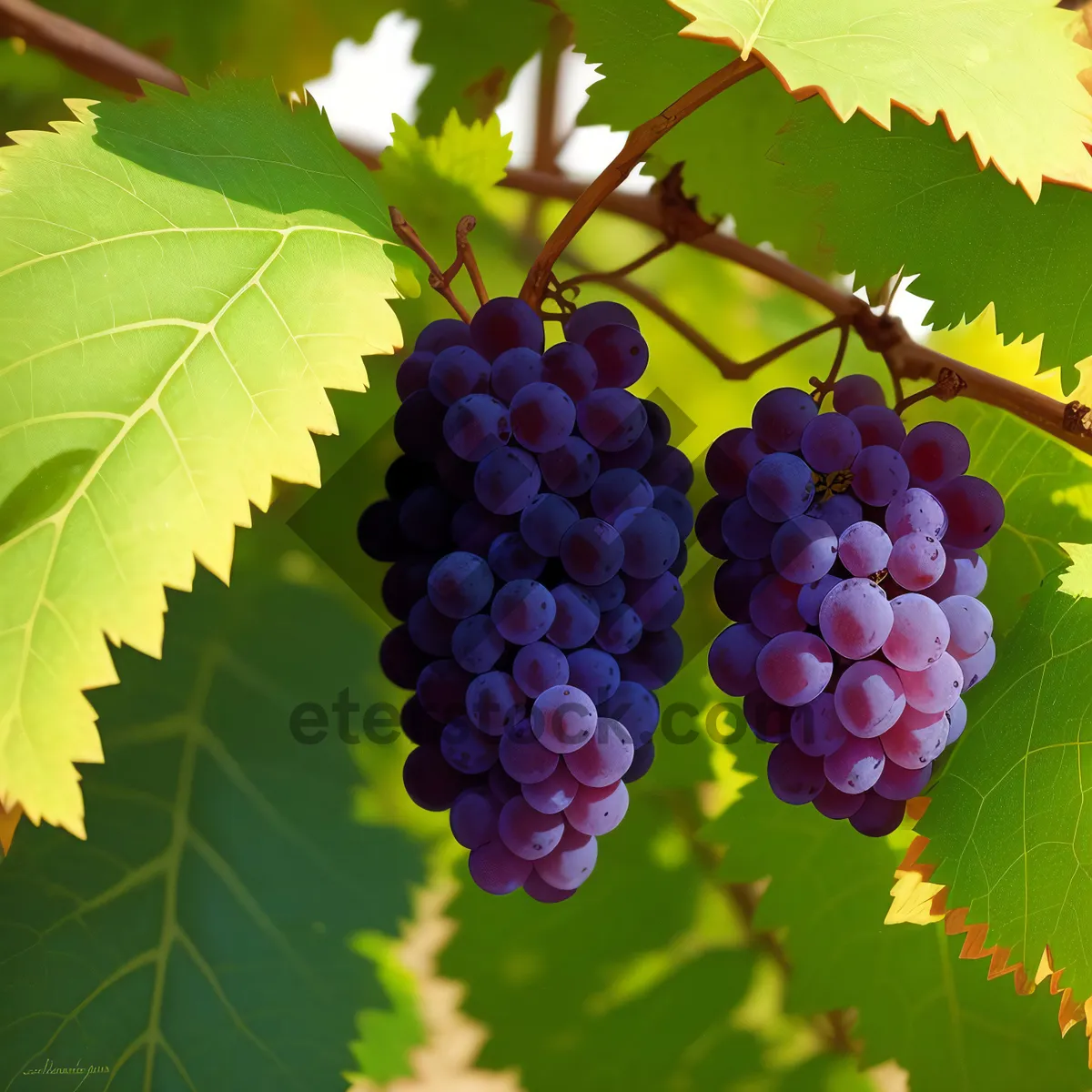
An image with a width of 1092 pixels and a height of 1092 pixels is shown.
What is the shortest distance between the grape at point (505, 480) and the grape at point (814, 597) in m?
0.13

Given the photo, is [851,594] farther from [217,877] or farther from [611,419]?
[217,877]

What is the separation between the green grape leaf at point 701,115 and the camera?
57cm

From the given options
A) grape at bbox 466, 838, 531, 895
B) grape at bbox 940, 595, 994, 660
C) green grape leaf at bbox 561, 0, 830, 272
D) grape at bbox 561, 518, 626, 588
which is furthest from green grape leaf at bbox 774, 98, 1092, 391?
grape at bbox 466, 838, 531, 895

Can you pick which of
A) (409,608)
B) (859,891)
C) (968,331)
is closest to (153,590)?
(409,608)

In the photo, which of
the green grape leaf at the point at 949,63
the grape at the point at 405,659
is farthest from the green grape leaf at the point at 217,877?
the green grape leaf at the point at 949,63

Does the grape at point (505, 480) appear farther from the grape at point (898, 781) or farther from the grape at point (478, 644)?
the grape at point (898, 781)

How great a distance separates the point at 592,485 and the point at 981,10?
0.76 ft

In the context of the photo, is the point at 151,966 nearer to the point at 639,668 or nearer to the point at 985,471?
the point at 639,668

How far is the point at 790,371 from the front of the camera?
2.41 ft

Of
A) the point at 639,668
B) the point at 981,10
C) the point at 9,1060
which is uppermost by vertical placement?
the point at 981,10

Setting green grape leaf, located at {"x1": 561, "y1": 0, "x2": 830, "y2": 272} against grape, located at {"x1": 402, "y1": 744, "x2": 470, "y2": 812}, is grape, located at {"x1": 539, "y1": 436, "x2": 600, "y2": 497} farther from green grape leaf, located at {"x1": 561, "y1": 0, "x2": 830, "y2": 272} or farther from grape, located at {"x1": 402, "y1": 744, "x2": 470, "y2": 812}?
green grape leaf, located at {"x1": 561, "y1": 0, "x2": 830, "y2": 272}

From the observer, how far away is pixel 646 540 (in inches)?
15.9

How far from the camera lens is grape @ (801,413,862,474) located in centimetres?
44

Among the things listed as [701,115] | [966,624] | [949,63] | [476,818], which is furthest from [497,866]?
[701,115]
